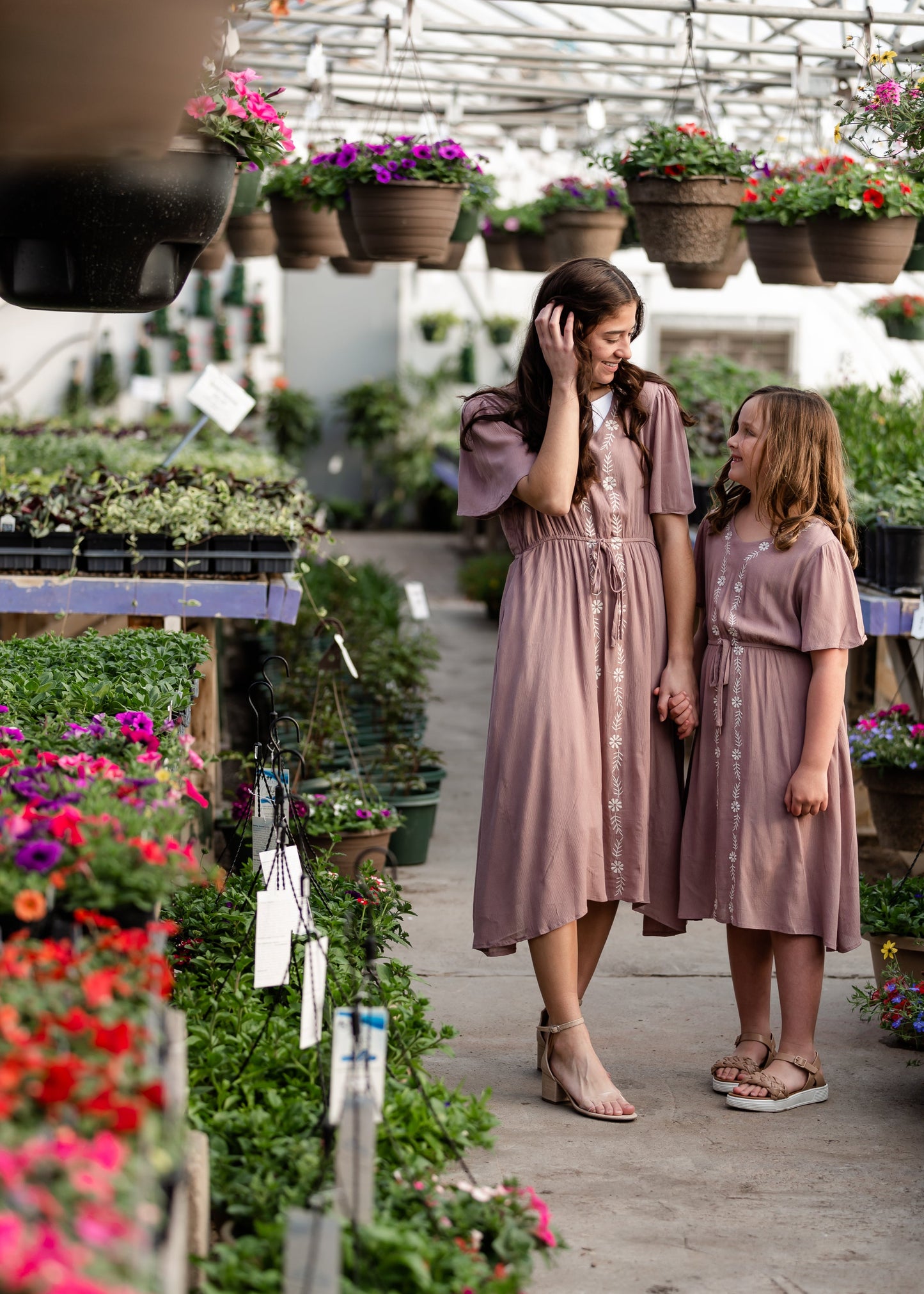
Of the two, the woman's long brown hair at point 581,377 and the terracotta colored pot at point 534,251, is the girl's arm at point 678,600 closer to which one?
the woman's long brown hair at point 581,377

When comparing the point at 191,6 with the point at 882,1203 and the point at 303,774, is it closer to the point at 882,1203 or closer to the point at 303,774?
the point at 882,1203

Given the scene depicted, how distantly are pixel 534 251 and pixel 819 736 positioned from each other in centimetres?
447

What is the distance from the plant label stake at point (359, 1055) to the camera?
1.75m

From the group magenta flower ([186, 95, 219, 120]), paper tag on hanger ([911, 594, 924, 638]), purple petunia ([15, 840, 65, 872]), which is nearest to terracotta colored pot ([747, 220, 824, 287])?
paper tag on hanger ([911, 594, 924, 638])

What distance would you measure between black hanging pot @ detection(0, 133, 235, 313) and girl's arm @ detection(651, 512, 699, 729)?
1070 mm

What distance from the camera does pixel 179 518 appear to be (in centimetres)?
409

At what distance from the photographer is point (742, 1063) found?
281 cm

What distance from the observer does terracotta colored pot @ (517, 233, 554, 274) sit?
6.61 metres

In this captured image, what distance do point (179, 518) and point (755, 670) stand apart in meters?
1.93

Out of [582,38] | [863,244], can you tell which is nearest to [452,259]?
[582,38]

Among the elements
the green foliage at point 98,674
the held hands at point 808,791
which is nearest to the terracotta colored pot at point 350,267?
the green foliage at point 98,674

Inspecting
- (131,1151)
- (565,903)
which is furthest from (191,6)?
(565,903)

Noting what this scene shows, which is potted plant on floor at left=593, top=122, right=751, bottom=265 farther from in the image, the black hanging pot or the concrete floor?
the black hanging pot

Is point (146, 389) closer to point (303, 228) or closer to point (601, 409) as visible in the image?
A: point (303, 228)
